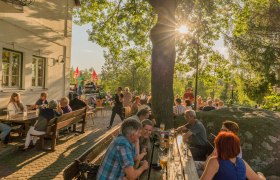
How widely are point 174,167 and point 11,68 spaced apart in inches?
384

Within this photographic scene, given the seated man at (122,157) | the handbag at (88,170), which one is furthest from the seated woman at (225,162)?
the handbag at (88,170)

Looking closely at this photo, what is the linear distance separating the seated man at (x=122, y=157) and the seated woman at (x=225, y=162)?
3.00 feet

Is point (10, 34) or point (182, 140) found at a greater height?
point (10, 34)

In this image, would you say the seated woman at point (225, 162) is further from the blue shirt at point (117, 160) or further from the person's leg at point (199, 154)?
the person's leg at point (199, 154)

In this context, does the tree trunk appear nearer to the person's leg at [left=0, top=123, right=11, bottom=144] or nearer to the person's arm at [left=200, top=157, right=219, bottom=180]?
the person's leg at [left=0, top=123, right=11, bottom=144]

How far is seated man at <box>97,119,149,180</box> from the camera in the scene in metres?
3.37

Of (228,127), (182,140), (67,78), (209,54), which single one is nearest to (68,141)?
(182,140)

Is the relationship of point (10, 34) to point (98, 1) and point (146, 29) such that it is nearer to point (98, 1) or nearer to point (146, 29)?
point (98, 1)

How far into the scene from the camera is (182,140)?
647 centimetres

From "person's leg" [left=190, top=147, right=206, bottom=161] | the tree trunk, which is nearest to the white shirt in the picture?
the tree trunk

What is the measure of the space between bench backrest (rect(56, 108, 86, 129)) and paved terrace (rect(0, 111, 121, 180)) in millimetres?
698

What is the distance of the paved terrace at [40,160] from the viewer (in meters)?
6.41

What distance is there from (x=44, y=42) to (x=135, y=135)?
41.7 feet

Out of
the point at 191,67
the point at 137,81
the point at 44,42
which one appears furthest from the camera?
the point at 137,81
